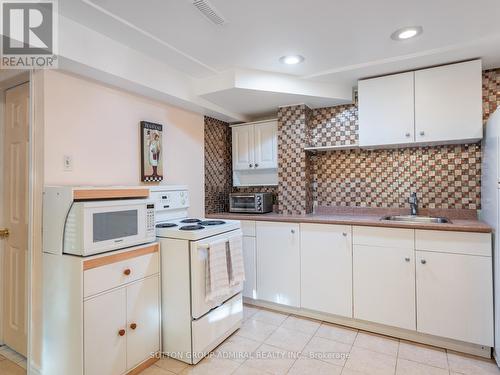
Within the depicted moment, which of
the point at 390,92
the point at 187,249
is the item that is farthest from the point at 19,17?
the point at 390,92

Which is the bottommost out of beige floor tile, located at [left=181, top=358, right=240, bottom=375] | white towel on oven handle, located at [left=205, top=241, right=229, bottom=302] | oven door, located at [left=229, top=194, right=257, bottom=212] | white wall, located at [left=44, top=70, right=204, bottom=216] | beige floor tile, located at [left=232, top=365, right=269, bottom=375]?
beige floor tile, located at [left=181, top=358, right=240, bottom=375]

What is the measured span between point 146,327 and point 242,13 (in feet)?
7.02

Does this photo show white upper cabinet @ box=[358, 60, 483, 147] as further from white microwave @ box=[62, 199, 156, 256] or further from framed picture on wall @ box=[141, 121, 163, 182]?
white microwave @ box=[62, 199, 156, 256]

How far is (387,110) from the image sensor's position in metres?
2.54

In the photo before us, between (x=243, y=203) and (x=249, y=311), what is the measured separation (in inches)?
44.1

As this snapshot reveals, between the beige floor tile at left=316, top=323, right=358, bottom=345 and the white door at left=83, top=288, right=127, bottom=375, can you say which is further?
the beige floor tile at left=316, top=323, right=358, bottom=345

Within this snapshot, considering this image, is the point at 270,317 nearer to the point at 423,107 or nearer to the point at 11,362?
the point at 11,362

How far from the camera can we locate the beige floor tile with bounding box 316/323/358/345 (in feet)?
7.48

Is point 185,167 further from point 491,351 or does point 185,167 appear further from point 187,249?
point 491,351

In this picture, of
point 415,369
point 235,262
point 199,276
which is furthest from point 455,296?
point 199,276

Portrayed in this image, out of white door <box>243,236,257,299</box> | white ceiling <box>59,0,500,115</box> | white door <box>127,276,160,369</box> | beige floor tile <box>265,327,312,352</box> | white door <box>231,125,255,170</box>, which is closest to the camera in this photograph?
white ceiling <box>59,0,500,115</box>

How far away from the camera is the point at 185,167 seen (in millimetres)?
2951

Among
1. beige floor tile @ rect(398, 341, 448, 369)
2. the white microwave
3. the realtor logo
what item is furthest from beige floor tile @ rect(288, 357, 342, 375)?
the realtor logo

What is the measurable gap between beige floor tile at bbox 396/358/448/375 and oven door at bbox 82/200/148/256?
6.38 ft
